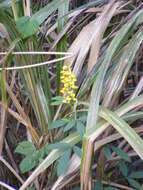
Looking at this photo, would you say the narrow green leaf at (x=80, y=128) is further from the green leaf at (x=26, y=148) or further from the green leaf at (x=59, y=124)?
the green leaf at (x=26, y=148)

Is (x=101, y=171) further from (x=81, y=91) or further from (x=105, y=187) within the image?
(x=81, y=91)

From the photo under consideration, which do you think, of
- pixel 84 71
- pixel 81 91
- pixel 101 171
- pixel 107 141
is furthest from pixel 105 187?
pixel 84 71

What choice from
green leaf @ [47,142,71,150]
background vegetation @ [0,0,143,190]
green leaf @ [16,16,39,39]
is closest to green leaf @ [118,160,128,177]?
background vegetation @ [0,0,143,190]

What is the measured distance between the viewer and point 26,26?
50.9 inches

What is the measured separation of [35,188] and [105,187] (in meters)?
0.25

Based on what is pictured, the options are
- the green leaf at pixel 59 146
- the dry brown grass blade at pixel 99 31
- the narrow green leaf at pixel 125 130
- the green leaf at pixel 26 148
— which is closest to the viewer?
the narrow green leaf at pixel 125 130

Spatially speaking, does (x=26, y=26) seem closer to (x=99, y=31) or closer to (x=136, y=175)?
(x=99, y=31)

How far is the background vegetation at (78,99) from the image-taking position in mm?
1101

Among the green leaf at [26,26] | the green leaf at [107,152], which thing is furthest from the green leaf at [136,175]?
the green leaf at [26,26]

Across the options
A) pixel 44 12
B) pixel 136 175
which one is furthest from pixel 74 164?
pixel 44 12

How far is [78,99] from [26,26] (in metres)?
0.29

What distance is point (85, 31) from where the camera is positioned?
1.36 m

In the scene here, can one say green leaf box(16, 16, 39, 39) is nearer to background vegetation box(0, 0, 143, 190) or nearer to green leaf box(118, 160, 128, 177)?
background vegetation box(0, 0, 143, 190)

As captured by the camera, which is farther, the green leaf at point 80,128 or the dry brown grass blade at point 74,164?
the dry brown grass blade at point 74,164
